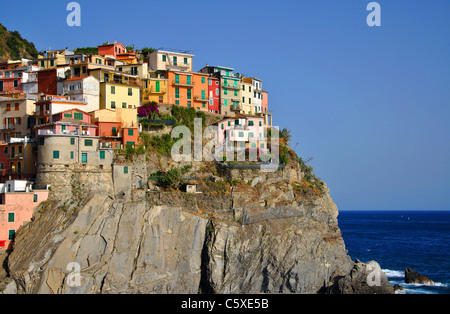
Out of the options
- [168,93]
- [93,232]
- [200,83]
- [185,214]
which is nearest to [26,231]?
[93,232]

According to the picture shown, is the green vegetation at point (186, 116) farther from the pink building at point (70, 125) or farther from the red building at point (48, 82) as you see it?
the red building at point (48, 82)

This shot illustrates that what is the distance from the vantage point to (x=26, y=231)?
57844 millimetres

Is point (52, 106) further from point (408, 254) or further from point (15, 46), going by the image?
point (408, 254)

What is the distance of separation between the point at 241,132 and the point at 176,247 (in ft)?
79.2

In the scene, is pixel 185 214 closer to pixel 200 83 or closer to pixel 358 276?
pixel 358 276

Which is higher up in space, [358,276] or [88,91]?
[88,91]

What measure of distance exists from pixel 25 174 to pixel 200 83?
28329mm

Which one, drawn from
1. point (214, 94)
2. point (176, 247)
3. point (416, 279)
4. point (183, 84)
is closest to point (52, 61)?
point (183, 84)

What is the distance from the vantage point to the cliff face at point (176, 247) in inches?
2159

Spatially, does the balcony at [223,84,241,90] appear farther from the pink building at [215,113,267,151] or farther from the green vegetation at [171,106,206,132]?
the green vegetation at [171,106,206,132]

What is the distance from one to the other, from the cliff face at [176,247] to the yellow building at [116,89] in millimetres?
14295

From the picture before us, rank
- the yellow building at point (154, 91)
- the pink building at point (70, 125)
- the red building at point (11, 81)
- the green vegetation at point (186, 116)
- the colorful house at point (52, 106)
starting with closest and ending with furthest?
the pink building at point (70, 125) < the colorful house at point (52, 106) < the green vegetation at point (186, 116) < the yellow building at point (154, 91) < the red building at point (11, 81)

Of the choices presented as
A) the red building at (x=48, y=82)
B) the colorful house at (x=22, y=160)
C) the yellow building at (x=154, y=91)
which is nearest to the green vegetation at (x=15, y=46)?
the red building at (x=48, y=82)
